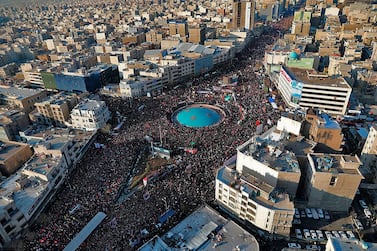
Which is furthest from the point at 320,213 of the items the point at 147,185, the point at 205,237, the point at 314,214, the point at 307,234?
the point at 147,185

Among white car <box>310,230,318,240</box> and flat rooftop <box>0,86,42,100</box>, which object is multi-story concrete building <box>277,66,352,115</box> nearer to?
white car <box>310,230,318,240</box>

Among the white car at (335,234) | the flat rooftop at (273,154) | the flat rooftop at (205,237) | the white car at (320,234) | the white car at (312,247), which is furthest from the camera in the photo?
the flat rooftop at (273,154)

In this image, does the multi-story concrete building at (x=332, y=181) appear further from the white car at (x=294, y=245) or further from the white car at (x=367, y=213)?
the white car at (x=294, y=245)

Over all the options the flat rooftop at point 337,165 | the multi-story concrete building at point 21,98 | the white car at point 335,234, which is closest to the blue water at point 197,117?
the flat rooftop at point 337,165

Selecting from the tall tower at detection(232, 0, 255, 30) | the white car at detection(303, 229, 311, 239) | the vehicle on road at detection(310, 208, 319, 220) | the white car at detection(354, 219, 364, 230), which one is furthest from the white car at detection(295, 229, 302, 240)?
the tall tower at detection(232, 0, 255, 30)

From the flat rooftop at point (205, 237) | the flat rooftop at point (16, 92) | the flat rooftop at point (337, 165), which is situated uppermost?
the flat rooftop at point (16, 92)

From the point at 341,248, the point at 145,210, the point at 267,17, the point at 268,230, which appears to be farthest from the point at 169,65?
the point at 267,17

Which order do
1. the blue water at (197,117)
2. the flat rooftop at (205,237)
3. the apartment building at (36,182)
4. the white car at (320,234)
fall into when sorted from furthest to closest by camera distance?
1. the blue water at (197,117)
2. the apartment building at (36,182)
3. the white car at (320,234)
4. the flat rooftop at (205,237)

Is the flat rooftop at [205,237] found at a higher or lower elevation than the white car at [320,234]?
higher
